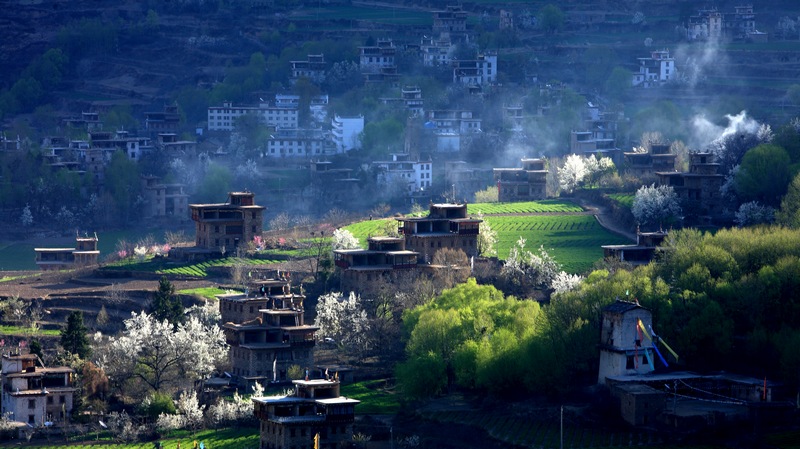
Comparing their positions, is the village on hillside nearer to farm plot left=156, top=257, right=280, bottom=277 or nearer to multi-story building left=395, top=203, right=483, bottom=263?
multi-story building left=395, top=203, right=483, bottom=263

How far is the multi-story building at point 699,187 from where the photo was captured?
122688 mm

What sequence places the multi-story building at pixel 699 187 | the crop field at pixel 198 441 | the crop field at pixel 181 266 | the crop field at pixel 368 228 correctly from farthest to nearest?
the crop field at pixel 368 228
the multi-story building at pixel 699 187
the crop field at pixel 181 266
the crop field at pixel 198 441

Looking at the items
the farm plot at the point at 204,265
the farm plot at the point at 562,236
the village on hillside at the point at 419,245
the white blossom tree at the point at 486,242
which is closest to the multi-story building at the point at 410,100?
the village on hillside at the point at 419,245

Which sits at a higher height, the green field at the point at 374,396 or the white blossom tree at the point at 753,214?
the white blossom tree at the point at 753,214

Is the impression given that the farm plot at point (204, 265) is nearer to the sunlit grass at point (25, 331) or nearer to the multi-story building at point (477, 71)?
the sunlit grass at point (25, 331)

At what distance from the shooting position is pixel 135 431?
295ft

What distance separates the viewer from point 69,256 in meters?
134

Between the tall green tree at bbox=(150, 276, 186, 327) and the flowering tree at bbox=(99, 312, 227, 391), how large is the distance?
5.25 metres

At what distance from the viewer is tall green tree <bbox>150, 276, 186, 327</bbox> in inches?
4082

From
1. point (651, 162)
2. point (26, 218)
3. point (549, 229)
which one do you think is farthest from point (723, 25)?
point (26, 218)

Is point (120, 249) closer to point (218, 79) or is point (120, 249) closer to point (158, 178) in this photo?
point (158, 178)

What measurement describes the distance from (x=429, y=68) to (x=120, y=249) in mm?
58731

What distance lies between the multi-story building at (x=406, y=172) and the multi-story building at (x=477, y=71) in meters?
25.4

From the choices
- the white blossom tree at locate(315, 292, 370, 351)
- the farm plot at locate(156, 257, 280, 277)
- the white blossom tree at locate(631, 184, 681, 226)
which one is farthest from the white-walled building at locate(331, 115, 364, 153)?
the white blossom tree at locate(315, 292, 370, 351)
